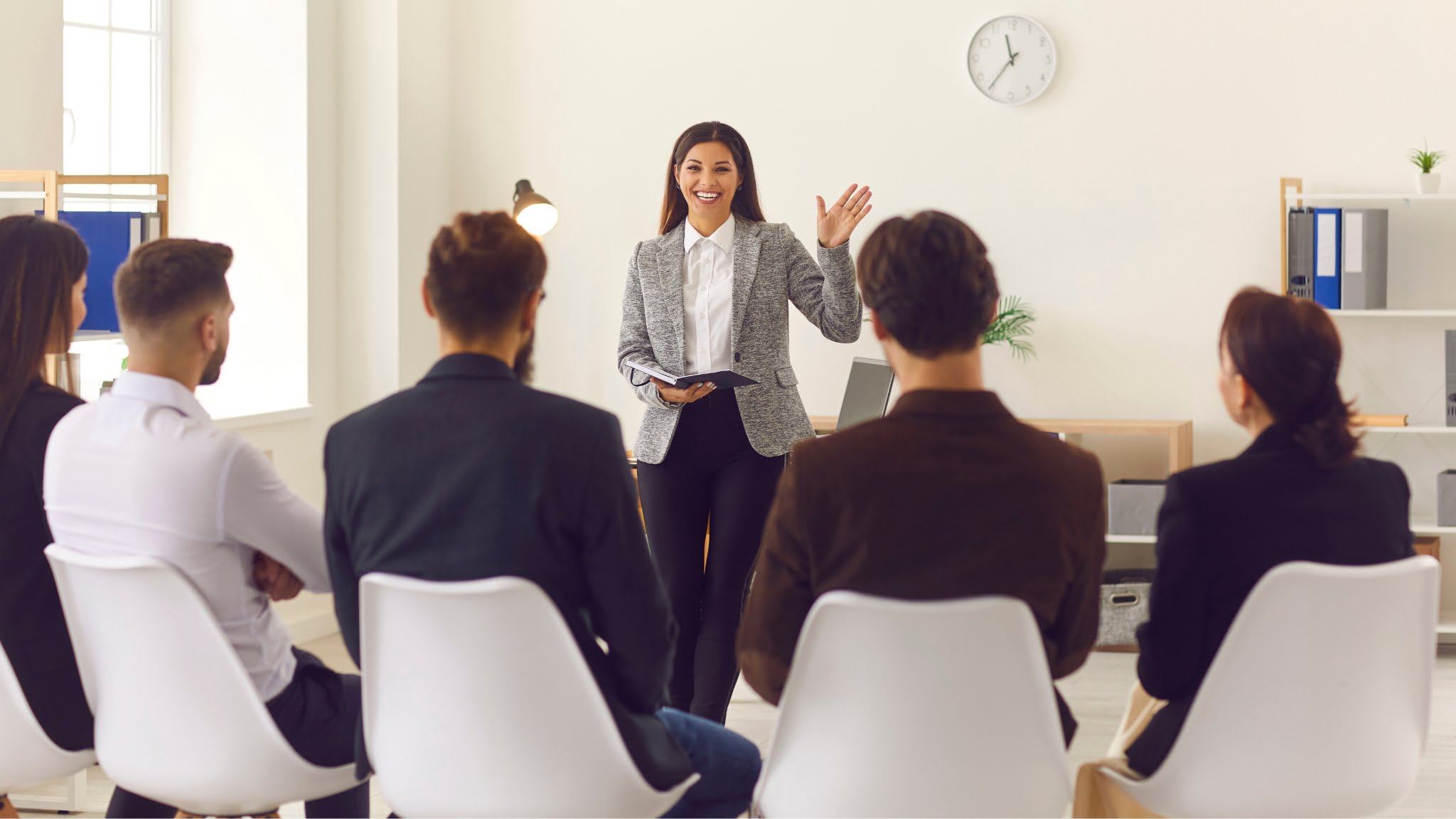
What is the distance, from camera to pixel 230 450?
1.81 metres

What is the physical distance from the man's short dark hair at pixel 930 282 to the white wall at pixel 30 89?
281 cm

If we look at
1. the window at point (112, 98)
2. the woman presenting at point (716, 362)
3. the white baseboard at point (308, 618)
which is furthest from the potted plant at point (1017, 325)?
the window at point (112, 98)

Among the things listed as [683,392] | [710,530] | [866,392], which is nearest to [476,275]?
[683,392]

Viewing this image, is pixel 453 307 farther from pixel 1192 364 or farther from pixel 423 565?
pixel 1192 364

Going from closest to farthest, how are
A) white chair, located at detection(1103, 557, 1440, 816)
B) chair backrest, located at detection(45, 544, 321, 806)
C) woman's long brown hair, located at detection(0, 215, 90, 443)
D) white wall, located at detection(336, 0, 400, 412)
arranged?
1. white chair, located at detection(1103, 557, 1440, 816)
2. chair backrest, located at detection(45, 544, 321, 806)
3. woman's long brown hair, located at detection(0, 215, 90, 443)
4. white wall, located at detection(336, 0, 400, 412)

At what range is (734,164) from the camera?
300 centimetres

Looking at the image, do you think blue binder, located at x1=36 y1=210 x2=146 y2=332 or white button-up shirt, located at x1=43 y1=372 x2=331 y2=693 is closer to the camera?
white button-up shirt, located at x1=43 y1=372 x2=331 y2=693

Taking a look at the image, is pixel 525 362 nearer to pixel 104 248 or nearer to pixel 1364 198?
pixel 104 248

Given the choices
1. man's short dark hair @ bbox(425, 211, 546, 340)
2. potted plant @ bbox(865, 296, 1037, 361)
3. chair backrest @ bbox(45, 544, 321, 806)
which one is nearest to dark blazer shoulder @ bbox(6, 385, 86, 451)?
chair backrest @ bbox(45, 544, 321, 806)

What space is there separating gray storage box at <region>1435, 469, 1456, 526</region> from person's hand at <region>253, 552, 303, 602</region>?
148 inches

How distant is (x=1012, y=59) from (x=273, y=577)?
374 centimetres

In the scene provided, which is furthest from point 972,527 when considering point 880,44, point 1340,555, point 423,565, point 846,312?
point 880,44

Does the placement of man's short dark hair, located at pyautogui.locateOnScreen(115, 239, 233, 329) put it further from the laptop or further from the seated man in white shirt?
the laptop

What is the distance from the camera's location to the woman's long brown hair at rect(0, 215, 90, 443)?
2061mm
